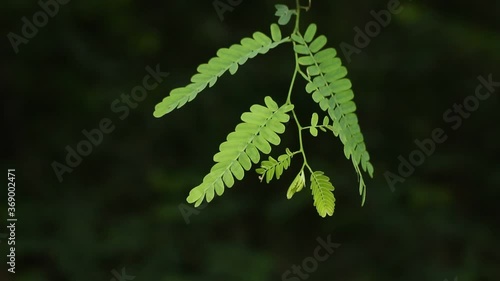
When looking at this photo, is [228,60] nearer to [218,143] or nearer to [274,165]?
[274,165]

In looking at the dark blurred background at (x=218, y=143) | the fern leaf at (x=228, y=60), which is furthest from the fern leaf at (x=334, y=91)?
the dark blurred background at (x=218, y=143)

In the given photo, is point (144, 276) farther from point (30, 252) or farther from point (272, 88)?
point (272, 88)

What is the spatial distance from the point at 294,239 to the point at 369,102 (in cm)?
99

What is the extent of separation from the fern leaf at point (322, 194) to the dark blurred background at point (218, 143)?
2300 mm

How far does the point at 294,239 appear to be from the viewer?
4199 millimetres

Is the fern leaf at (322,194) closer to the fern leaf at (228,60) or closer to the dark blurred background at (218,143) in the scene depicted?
the fern leaf at (228,60)

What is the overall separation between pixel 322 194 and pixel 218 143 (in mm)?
2545

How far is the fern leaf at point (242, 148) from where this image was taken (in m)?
1.23

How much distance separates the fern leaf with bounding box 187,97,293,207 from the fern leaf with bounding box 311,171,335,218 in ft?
0.44

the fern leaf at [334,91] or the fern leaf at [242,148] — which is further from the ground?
the fern leaf at [242,148]

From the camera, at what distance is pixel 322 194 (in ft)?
4.35

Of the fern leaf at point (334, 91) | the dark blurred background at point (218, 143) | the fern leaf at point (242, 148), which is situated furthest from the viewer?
the dark blurred background at point (218, 143)

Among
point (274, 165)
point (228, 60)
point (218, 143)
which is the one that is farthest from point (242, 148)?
point (218, 143)

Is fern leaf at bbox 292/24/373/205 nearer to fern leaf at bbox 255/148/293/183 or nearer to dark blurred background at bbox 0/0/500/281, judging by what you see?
fern leaf at bbox 255/148/293/183
